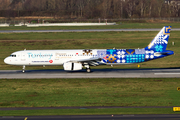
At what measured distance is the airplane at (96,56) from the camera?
154 ft

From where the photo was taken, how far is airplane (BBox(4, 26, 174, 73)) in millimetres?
46812

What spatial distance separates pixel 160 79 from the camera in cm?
4144

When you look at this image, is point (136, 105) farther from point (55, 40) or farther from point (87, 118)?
point (55, 40)

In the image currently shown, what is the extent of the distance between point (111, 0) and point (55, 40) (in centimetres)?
10805

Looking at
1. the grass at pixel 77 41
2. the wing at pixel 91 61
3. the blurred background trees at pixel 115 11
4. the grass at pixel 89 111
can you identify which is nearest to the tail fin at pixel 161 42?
the wing at pixel 91 61

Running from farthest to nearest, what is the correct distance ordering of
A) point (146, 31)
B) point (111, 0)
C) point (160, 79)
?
1. point (111, 0)
2. point (146, 31)
3. point (160, 79)

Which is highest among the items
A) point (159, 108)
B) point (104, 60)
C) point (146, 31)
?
point (146, 31)

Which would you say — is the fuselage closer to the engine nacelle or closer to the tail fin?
the tail fin

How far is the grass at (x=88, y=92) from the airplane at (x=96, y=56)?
613cm

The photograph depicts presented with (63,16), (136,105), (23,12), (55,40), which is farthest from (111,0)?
(136,105)

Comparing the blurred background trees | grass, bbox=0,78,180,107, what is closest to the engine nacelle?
grass, bbox=0,78,180,107

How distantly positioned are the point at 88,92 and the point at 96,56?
1320 cm

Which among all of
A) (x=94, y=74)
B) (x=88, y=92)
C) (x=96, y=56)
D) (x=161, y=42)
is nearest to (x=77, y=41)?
(x=96, y=56)

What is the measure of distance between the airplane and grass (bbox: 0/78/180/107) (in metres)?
6.13
